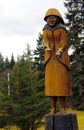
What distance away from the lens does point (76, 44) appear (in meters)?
35.6

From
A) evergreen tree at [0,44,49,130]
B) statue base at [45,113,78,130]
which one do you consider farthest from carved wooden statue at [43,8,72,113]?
evergreen tree at [0,44,49,130]

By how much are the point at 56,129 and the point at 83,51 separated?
27229 mm

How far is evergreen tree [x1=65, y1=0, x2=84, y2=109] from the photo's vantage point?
1403 inches

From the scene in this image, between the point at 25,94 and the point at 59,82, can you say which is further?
the point at 25,94

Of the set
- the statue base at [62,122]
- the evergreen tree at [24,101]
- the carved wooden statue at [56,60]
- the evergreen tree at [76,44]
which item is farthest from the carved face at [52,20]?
the evergreen tree at [76,44]

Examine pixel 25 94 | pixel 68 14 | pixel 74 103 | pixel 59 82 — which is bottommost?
pixel 74 103

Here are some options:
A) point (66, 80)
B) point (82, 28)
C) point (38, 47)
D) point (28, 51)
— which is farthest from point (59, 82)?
point (38, 47)

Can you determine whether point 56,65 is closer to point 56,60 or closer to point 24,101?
point 56,60

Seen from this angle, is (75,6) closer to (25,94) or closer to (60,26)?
(25,94)

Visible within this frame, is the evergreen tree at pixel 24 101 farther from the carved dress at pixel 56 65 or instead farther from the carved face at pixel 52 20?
the carved face at pixel 52 20

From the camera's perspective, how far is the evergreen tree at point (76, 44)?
117 feet

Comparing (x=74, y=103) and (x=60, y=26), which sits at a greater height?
(x=60, y=26)

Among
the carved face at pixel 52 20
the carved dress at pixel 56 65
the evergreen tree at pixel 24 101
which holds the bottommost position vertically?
the evergreen tree at pixel 24 101

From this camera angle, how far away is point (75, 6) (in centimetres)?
3716
